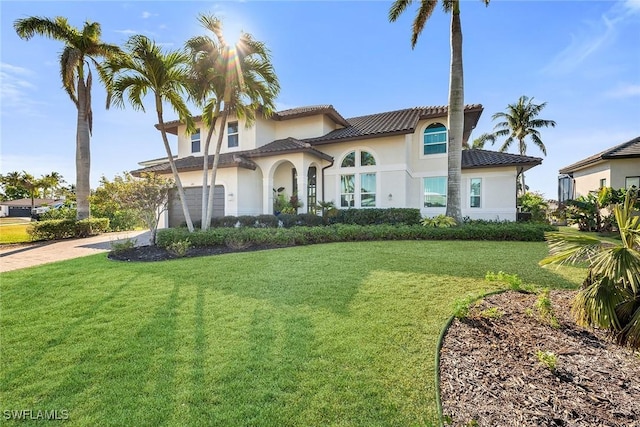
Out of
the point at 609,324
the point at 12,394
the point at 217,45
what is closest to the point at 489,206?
the point at 609,324

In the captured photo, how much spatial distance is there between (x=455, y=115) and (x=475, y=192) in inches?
218

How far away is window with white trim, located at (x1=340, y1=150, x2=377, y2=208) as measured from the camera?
15.8 m

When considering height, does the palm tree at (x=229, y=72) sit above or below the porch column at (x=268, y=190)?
above

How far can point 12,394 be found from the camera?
292 cm

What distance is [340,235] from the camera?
11.0 m

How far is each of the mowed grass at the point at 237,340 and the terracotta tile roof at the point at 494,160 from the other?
372 inches

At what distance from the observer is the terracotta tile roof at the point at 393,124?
14.8m

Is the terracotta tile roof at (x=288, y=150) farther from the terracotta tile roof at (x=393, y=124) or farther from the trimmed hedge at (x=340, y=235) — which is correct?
the trimmed hedge at (x=340, y=235)

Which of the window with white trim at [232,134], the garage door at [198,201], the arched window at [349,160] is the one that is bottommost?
the garage door at [198,201]

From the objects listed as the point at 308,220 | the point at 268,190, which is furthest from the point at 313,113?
the point at 308,220

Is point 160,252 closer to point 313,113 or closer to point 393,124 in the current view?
point 313,113

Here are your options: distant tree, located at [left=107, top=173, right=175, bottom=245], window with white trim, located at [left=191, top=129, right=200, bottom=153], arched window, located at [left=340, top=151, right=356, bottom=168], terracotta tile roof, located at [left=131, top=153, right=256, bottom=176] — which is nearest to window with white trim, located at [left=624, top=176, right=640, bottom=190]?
arched window, located at [left=340, top=151, right=356, bottom=168]

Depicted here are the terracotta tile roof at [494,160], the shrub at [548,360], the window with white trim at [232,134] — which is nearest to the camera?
the shrub at [548,360]

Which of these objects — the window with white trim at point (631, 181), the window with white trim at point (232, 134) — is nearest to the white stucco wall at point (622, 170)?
the window with white trim at point (631, 181)
